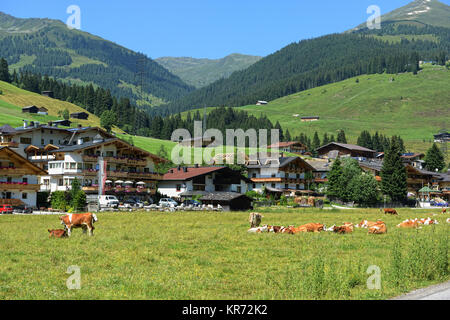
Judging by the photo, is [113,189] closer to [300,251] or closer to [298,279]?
[300,251]

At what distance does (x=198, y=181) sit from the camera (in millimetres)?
91562

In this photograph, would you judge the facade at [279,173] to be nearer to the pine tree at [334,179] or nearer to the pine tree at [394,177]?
the pine tree at [334,179]

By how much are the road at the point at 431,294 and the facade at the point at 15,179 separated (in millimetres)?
61352

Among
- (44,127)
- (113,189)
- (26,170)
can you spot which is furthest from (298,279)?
(44,127)

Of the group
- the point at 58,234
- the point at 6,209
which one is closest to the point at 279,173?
the point at 6,209

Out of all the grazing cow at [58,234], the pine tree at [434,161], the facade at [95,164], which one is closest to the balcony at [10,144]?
the facade at [95,164]

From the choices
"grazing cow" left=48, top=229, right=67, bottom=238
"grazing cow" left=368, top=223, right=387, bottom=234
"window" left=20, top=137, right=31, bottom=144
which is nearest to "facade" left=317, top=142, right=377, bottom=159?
"window" left=20, top=137, right=31, bottom=144

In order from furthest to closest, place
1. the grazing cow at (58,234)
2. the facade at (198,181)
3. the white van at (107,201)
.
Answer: the facade at (198,181), the white van at (107,201), the grazing cow at (58,234)

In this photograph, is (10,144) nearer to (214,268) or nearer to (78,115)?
(214,268)

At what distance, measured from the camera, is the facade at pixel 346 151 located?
173m

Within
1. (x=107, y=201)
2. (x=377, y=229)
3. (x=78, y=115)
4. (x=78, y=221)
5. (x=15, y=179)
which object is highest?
(x=78, y=115)

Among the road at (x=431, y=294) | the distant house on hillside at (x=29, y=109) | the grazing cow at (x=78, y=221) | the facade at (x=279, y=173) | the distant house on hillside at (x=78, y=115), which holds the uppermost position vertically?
the distant house on hillside at (x=29, y=109)

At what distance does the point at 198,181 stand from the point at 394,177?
4389cm
